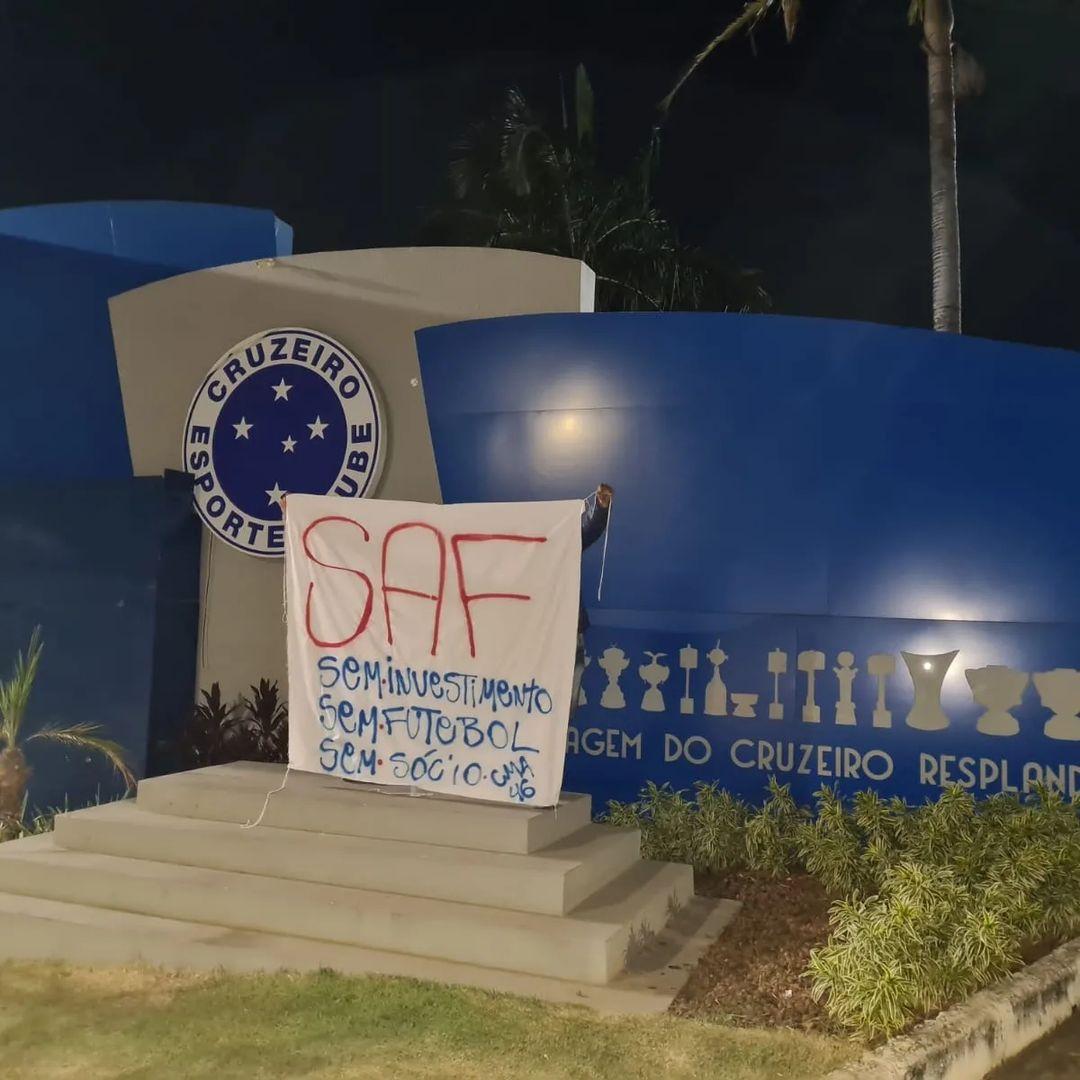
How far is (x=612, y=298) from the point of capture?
64.0 feet

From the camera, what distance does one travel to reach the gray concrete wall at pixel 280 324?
27.5 feet

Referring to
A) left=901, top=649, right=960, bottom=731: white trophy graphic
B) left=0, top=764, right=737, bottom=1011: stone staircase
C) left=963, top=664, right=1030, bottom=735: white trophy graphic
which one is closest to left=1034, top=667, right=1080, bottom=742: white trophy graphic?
left=963, top=664, right=1030, bottom=735: white trophy graphic

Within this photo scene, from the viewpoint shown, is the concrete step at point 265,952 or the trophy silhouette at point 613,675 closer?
the concrete step at point 265,952

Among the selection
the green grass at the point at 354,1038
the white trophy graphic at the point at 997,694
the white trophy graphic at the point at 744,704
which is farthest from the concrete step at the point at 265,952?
the white trophy graphic at the point at 997,694

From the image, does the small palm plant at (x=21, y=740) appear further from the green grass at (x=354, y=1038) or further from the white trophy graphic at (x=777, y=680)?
the white trophy graphic at (x=777, y=680)

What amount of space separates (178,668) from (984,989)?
661 centimetres

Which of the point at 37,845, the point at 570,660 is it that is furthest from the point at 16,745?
the point at 570,660

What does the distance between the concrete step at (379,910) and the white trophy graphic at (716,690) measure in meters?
1.19

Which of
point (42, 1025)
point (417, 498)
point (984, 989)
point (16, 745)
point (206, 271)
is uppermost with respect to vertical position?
point (206, 271)

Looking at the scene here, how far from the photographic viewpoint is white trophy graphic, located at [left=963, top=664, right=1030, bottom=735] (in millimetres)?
6715

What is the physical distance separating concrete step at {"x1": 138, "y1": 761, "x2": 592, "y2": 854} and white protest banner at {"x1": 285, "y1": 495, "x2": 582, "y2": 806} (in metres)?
0.16

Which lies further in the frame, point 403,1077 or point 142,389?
point 142,389

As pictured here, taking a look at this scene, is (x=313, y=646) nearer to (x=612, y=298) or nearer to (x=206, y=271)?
(x=206, y=271)

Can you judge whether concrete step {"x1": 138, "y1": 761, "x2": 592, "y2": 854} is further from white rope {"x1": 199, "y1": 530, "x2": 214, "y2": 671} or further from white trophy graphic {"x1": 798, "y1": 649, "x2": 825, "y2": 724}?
white rope {"x1": 199, "y1": 530, "x2": 214, "y2": 671}
